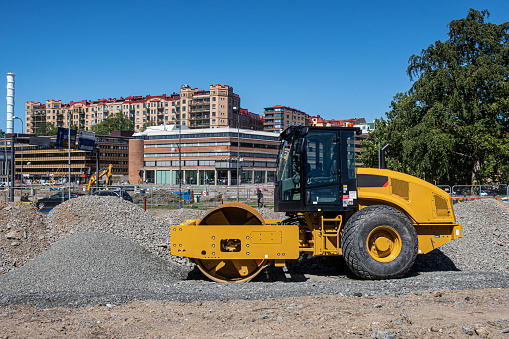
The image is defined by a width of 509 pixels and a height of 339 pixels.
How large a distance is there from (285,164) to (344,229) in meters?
1.87

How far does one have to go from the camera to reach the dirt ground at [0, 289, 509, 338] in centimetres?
575

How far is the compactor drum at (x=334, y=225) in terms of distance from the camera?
8789 millimetres

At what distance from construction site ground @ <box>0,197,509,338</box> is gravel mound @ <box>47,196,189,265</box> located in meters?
1.54

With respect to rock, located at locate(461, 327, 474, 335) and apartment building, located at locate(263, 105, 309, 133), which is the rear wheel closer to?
rock, located at locate(461, 327, 474, 335)

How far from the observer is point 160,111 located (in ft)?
486

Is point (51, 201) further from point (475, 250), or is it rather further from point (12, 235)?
point (475, 250)

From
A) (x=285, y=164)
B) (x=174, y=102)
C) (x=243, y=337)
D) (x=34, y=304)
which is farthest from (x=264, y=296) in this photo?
(x=174, y=102)

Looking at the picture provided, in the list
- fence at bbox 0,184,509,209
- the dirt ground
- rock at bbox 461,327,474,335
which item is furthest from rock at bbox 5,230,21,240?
fence at bbox 0,184,509,209

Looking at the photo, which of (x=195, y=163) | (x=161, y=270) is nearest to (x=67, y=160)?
(x=195, y=163)

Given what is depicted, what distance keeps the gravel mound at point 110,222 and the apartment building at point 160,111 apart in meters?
104

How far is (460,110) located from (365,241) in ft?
106

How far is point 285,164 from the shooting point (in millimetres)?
9438

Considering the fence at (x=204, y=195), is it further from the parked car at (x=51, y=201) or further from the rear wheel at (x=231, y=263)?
the rear wheel at (x=231, y=263)

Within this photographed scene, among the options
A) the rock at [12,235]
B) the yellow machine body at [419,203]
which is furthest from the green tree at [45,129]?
the yellow machine body at [419,203]
